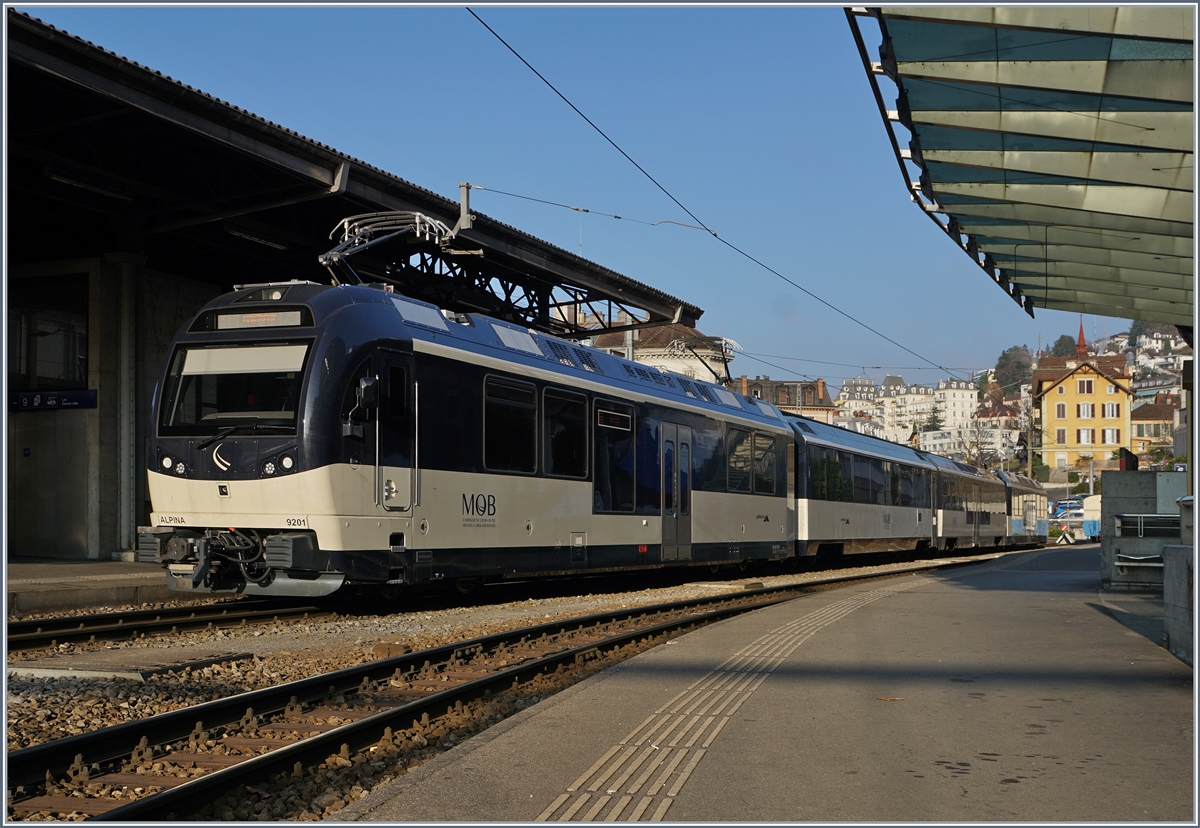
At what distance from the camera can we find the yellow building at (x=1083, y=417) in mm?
108125

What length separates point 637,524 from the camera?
55.5ft

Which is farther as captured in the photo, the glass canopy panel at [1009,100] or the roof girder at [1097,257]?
the roof girder at [1097,257]

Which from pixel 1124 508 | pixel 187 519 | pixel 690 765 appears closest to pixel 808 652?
pixel 690 765

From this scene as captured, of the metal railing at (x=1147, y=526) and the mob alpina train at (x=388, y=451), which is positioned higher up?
the mob alpina train at (x=388, y=451)

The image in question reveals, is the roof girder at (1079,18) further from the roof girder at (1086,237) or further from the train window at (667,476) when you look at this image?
the train window at (667,476)

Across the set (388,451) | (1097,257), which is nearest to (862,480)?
(1097,257)

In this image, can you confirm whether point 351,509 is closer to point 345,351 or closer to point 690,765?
point 345,351

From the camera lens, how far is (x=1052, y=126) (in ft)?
40.8

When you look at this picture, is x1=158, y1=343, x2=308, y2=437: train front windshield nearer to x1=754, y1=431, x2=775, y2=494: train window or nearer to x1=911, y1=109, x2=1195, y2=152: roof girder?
x1=911, y1=109, x2=1195, y2=152: roof girder

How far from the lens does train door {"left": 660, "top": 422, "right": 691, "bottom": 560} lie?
17.8 m

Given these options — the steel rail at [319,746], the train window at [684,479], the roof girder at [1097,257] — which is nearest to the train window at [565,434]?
the train window at [684,479]

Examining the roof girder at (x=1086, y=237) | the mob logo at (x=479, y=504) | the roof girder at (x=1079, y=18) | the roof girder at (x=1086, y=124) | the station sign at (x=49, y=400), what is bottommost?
the mob logo at (x=479, y=504)

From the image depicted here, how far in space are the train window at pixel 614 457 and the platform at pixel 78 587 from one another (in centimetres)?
598

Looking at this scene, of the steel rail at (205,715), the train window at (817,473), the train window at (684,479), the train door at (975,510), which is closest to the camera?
the steel rail at (205,715)
